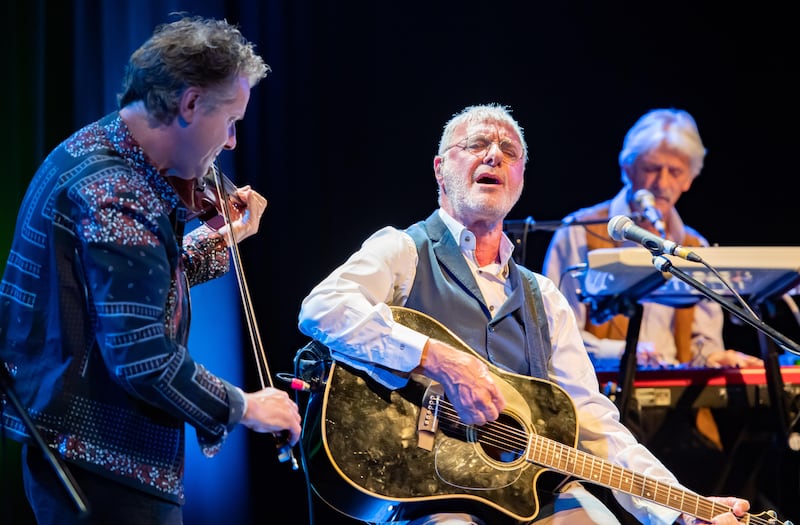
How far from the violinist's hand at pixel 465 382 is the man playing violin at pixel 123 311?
0.75 metres

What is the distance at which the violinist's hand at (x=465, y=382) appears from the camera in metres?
2.58

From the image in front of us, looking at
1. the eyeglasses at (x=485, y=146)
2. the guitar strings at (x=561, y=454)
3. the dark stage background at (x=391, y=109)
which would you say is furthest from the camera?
the dark stage background at (x=391, y=109)

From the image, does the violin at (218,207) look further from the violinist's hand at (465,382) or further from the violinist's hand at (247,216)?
the violinist's hand at (465,382)

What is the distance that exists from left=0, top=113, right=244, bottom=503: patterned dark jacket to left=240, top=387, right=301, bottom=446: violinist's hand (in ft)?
0.12

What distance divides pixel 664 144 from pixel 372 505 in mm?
3727

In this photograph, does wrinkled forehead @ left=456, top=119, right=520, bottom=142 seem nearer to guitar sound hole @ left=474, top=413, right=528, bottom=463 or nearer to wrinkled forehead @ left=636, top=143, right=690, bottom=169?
guitar sound hole @ left=474, top=413, right=528, bottom=463

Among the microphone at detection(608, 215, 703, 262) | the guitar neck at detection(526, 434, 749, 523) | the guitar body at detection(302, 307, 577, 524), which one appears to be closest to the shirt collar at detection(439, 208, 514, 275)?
the microphone at detection(608, 215, 703, 262)

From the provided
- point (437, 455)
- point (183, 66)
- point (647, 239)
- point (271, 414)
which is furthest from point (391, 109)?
point (271, 414)

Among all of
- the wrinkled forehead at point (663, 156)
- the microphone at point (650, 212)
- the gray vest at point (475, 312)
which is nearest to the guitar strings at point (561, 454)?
the gray vest at point (475, 312)

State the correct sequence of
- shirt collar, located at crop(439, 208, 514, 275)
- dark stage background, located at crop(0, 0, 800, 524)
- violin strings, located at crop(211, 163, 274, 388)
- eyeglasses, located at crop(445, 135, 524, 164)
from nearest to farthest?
violin strings, located at crop(211, 163, 274, 388), shirt collar, located at crop(439, 208, 514, 275), eyeglasses, located at crop(445, 135, 524, 164), dark stage background, located at crop(0, 0, 800, 524)

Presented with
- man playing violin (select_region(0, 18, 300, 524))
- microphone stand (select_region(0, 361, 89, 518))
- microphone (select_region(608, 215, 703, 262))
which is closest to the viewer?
microphone stand (select_region(0, 361, 89, 518))

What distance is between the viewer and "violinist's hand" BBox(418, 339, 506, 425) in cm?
258

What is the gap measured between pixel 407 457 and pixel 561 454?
0.53 metres

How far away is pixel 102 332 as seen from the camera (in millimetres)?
1807
